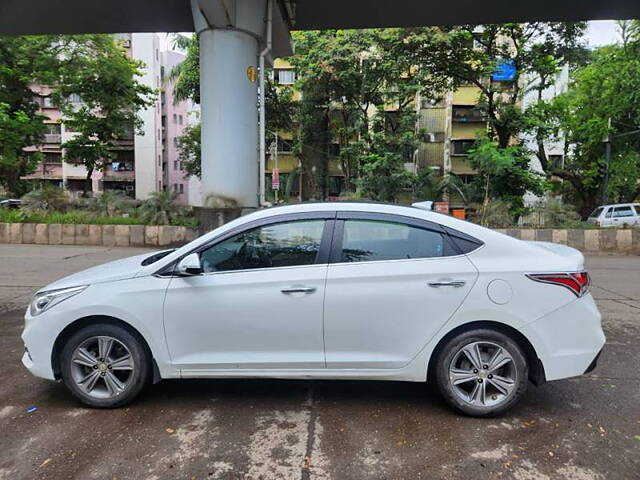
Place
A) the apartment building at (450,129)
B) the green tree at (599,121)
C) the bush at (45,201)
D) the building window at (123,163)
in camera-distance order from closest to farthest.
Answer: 1. the bush at (45,201)
2. the green tree at (599,121)
3. the apartment building at (450,129)
4. the building window at (123,163)

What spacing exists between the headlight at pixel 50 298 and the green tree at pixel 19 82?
20.2 meters

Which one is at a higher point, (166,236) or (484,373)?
(166,236)

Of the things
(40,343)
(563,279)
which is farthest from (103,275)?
(563,279)

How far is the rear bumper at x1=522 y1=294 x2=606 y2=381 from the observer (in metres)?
3.67

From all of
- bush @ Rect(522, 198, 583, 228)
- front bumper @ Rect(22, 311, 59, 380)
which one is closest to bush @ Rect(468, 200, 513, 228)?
bush @ Rect(522, 198, 583, 228)

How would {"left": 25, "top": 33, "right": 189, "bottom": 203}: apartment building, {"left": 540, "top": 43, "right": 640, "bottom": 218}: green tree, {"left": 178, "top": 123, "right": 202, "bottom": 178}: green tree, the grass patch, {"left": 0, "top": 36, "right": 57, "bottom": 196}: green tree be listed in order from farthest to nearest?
{"left": 25, "top": 33, "right": 189, "bottom": 203}: apartment building
{"left": 178, "top": 123, "right": 202, "bottom": 178}: green tree
{"left": 0, "top": 36, "right": 57, "bottom": 196}: green tree
{"left": 540, "top": 43, "right": 640, "bottom": 218}: green tree
the grass patch

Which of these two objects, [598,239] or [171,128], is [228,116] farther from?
[171,128]

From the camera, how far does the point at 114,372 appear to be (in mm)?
3893

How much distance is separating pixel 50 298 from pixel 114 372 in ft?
2.49

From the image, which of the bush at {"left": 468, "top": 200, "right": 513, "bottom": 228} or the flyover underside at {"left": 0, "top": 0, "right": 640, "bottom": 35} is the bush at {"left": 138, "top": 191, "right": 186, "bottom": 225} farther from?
the bush at {"left": 468, "top": 200, "right": 513, "bottom": 228}

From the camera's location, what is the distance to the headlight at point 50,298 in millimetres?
3857

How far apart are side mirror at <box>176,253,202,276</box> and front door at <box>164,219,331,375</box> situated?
0.05 m

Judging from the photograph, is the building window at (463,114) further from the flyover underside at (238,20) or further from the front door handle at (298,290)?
the front door handle at (298,290)

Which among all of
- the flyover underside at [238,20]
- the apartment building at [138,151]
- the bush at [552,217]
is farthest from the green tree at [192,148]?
the bush at [552,217]
